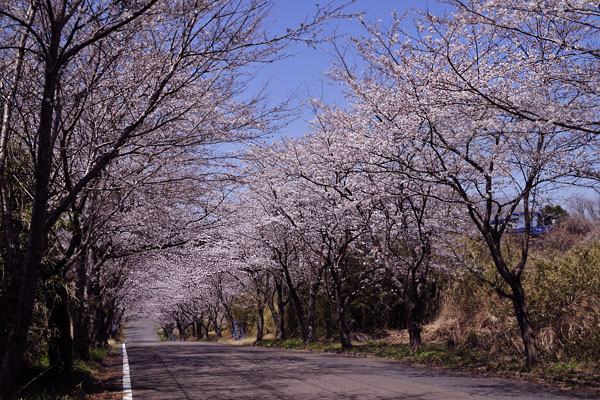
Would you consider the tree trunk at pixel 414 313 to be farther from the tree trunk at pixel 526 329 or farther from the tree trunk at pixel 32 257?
the tree trunk at pixel 32 257

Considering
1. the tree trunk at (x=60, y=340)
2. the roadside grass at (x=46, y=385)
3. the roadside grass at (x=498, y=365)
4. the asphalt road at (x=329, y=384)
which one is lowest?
the roadside grass at (x=498, y=365)

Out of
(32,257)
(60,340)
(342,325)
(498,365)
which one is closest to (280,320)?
(342,325)

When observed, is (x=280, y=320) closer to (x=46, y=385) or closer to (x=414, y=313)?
(x=414, y=313)

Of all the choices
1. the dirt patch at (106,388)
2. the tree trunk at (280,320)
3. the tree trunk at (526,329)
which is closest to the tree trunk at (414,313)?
the tree trunk at (526,329)

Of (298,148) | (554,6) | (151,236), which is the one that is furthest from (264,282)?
(554,6)

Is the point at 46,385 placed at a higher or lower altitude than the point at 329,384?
higher

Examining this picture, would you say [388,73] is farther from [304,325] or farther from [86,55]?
[304,325]

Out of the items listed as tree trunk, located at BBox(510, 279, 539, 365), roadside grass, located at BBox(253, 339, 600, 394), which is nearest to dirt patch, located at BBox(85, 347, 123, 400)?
roadside grass, located at BBox(253, 339, 600, 394)

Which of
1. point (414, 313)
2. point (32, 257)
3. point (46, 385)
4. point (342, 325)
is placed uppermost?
point (32, 257)

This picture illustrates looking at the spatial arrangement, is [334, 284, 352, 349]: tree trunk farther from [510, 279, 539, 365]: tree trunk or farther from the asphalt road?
[510, 279, 539, 365]: tree trunk

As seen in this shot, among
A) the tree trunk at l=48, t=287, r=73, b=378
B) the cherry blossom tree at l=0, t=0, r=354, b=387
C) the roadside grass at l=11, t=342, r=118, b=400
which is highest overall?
the cherry blossom tree at l=0, t=0, r=354, b=387

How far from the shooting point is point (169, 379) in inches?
460

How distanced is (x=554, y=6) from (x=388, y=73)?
236 inches

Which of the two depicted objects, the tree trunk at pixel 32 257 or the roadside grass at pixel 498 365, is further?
the roadside grass at pixel 498 365
